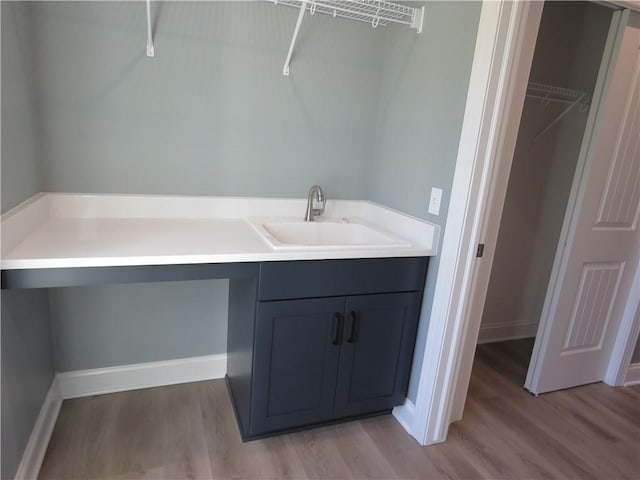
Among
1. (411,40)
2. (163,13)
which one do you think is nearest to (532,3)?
(411,40)

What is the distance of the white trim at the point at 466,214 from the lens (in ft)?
4.71

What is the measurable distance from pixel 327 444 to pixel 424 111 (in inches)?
60.1

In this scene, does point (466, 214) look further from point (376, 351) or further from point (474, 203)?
point (376, 351)

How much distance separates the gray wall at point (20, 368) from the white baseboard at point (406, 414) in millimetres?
1517

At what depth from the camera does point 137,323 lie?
6.46ft

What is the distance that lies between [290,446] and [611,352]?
79.6 inches

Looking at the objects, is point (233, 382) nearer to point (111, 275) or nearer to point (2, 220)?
point (111, 275)

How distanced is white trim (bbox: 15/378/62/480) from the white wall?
2540 mm

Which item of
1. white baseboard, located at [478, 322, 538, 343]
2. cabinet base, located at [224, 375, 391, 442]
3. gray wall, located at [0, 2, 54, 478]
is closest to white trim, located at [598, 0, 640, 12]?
white baseboard, located at [478, 322, 538, 343]

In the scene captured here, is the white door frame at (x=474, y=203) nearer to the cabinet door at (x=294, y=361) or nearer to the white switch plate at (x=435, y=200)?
the white switch plate at (x=435, y=200)

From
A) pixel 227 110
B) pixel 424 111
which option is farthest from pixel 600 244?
pixel 227 110

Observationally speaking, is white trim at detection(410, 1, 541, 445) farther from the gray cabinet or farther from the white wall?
the white wall

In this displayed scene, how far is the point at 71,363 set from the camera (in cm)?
190

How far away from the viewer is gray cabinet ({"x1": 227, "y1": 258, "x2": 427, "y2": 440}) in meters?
1.58
